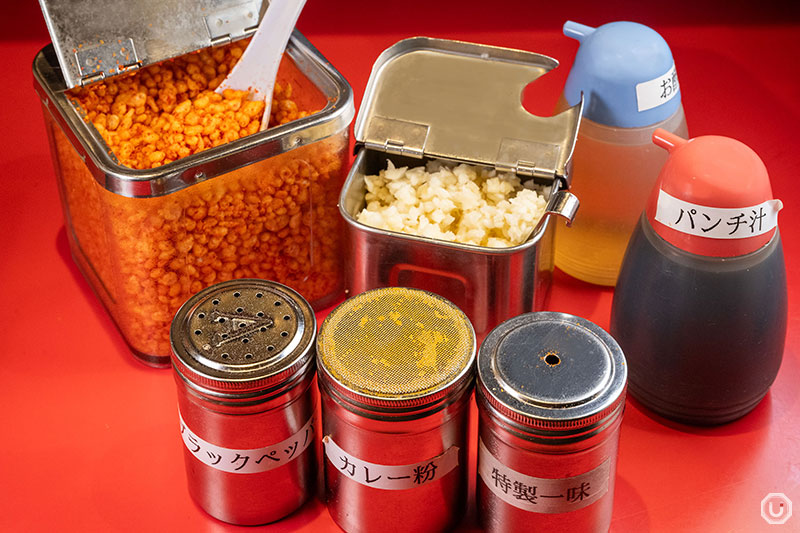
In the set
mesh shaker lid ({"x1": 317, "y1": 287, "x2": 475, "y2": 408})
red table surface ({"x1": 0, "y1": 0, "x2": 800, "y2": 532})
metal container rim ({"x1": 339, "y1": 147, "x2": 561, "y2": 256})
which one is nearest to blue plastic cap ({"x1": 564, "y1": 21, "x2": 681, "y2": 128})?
metal container rim ({"x1": 339, "y1": 147, "x2": 561, "y2": 256})

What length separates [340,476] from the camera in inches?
39.0

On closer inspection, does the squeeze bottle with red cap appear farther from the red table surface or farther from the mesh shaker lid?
the mesh shaker lid

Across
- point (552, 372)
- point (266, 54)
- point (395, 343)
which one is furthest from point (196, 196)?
point (552, 372)

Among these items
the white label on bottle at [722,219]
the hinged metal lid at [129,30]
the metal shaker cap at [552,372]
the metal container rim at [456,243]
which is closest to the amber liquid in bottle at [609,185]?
the metal container rim at [456,243]


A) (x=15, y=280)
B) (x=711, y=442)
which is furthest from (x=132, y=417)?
(x=711, y=442)

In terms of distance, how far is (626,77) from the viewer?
119 centimetres

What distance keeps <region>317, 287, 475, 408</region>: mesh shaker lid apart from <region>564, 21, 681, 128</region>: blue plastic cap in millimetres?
376

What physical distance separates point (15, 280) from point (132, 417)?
31 cm

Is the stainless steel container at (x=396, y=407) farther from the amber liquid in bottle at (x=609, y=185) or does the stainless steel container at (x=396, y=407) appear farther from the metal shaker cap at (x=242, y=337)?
the amber liquid in bottle at (x=609, y=185)

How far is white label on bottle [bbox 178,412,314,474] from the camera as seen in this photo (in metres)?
0.98

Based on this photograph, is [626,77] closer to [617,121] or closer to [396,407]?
[617,121]

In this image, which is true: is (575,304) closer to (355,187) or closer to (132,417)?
(355,187)

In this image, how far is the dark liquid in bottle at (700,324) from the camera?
40.9 inches

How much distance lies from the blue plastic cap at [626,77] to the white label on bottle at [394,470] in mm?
491
